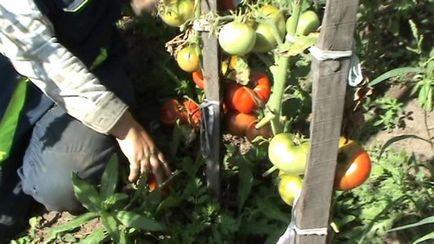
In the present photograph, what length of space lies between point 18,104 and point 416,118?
46.6 inches

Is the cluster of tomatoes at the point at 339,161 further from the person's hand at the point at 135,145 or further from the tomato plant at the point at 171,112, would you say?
the tomato plant at the point at 171,112

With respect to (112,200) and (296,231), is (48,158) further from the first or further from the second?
(296,231)

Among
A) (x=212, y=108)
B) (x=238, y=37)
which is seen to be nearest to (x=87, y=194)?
(x=212, y=108)

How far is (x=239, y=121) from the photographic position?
2365mm

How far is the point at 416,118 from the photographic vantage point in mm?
2543

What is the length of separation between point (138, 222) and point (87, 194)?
0.49ft

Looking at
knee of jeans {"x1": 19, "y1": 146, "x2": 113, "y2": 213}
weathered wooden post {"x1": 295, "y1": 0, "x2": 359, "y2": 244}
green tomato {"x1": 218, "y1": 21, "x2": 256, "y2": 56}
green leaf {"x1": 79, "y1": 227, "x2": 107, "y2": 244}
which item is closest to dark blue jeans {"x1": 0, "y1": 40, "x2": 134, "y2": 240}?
knee of jeans {"x1": 19, "y1": 146, "x2": 113, "y2": 213}

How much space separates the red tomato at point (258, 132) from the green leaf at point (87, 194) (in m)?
0.48

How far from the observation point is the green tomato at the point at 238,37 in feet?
5.90

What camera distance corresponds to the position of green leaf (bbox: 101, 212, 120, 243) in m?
2.12

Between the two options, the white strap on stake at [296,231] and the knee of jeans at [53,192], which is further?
the knee of jeans at [53,192]

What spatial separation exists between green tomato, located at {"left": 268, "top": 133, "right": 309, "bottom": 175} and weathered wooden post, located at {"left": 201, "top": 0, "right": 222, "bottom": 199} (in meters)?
0.42

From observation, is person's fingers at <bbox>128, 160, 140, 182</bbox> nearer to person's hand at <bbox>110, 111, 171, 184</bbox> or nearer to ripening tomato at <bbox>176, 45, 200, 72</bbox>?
person's hand at <bbox>110, 111, 171, 184</bbox>

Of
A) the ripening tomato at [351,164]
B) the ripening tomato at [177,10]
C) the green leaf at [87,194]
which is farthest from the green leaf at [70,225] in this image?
the ripening tomato at [351,164]
